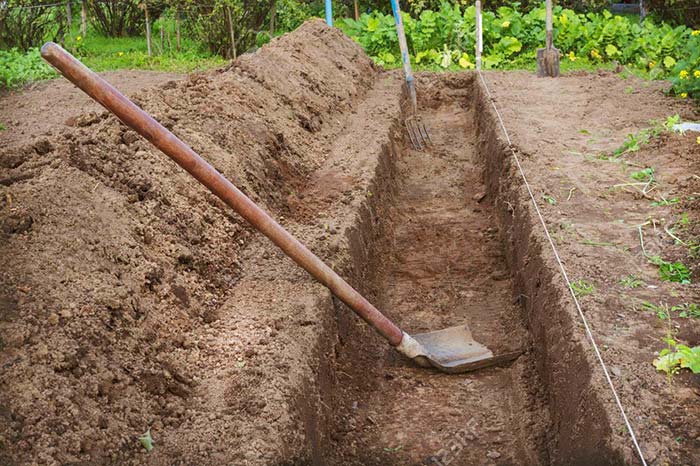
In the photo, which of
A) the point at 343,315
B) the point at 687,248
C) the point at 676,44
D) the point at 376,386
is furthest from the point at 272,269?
the point at 676,44

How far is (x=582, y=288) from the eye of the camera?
172 inches

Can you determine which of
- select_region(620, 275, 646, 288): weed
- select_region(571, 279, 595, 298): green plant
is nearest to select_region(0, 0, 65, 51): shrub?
select_region(571, 279, 595, 298): green plant

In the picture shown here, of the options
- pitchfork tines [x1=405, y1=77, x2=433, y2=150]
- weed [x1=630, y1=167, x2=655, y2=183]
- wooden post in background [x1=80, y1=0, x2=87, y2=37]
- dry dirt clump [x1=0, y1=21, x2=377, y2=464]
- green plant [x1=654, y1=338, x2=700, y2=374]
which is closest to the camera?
dry dirt clump [x1=0, y1=21, x2=377, y2=464]

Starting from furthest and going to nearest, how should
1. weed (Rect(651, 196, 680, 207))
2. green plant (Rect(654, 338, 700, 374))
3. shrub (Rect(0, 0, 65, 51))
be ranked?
shrub (Rect(0, 0, 65, 51)) → weed (Rect(651, 196, 680, 207)) → green plant (Rect(654, 338, 700, 374))

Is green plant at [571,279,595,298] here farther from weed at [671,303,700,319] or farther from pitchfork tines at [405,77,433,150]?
pitchfork tines at [405,77,433,150]

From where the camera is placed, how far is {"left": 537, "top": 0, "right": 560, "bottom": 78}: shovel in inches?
444

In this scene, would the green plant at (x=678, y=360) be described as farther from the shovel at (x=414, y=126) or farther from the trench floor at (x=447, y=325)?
the shovel at (x=414, y=126)

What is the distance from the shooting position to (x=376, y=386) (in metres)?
4.69

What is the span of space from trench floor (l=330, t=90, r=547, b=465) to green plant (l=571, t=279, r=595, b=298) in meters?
0.62

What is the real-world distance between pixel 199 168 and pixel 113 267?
64cm

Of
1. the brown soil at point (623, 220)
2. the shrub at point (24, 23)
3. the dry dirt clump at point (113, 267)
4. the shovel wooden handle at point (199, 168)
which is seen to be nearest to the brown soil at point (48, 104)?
the dry dirt clump at point (113, 267)

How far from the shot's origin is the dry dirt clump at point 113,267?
3.01m

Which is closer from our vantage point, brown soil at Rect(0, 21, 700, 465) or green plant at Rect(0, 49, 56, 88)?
brown soil at Rect(0, 21, 700, 465)

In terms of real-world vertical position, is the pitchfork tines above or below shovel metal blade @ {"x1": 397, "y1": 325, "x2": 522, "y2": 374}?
below
